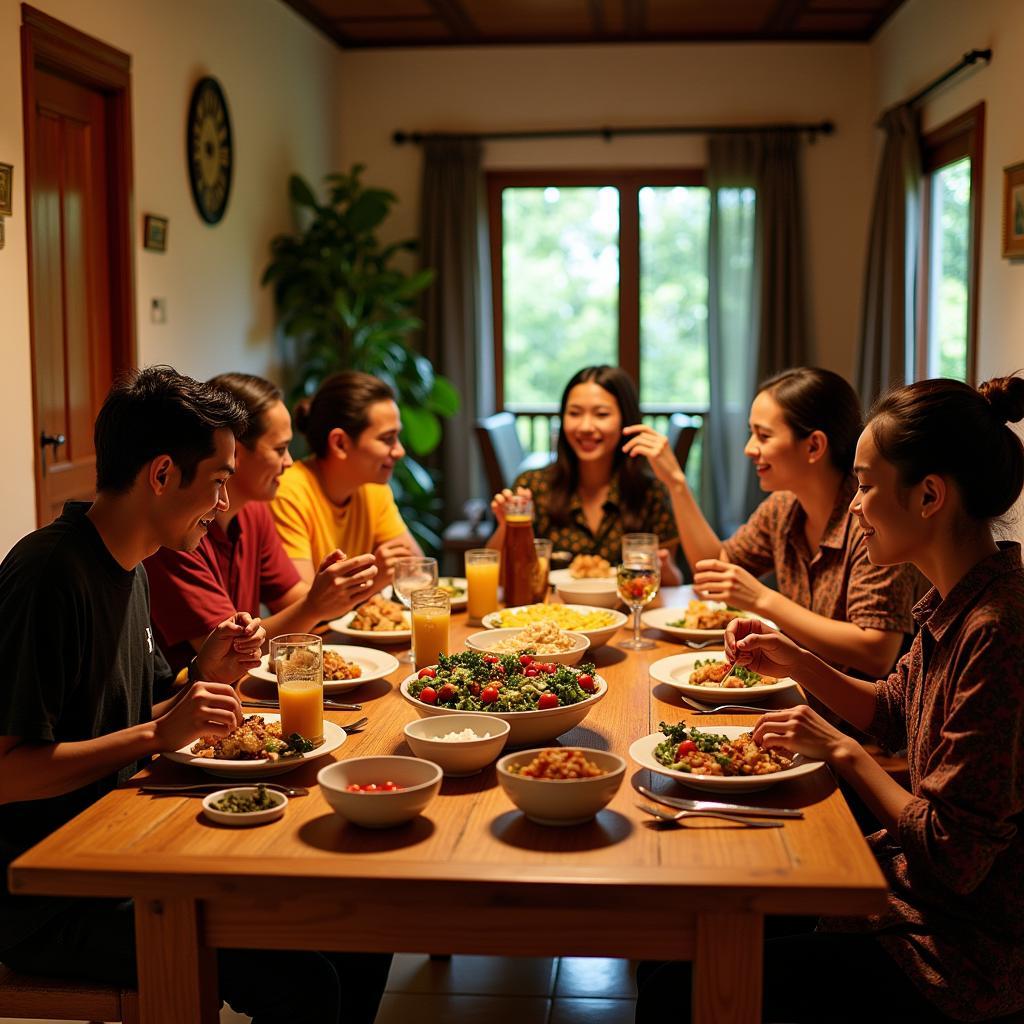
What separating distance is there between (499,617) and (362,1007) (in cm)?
78

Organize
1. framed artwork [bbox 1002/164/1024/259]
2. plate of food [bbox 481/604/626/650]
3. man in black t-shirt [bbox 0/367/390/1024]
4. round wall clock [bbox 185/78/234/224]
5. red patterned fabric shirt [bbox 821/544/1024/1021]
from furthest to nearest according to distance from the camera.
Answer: round wall clock [bbox 185/78/234/224], framed artwork [bbox 1002/164/1024/259], plate of food [bbox 481/604/626/650], man in black t-shirt [bbox 0/367/390/1024], red patterned fabric shirt [bbox 821/544/1024/1021]

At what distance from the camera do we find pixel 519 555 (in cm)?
263

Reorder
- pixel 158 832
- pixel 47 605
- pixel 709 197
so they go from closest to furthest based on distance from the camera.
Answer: pixel 158 832
pixel 47 605
pixel 709 197

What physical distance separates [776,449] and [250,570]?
113cm

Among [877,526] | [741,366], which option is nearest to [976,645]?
[877,526]

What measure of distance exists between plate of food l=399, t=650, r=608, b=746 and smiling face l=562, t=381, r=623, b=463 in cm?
155

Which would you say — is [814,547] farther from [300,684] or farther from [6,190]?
[6,190]

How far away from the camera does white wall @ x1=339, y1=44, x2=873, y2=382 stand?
21.4 ft

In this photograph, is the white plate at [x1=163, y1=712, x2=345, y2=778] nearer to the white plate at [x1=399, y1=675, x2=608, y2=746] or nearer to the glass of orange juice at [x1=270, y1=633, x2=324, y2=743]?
the glass of orange juice at [x1=270, y1=633, x2=324, y2=743]

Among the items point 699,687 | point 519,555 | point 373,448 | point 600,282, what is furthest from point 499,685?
point 600,282

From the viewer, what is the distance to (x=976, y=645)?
1480 millimetres

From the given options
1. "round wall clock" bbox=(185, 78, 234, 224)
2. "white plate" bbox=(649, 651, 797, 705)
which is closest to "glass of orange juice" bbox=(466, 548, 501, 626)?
"white plate" bbox=(649, 651, 797, 705)

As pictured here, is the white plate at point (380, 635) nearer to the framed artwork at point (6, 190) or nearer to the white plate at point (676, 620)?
the white plate at point (676, 620)

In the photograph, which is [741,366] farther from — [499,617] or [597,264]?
[499,617]
